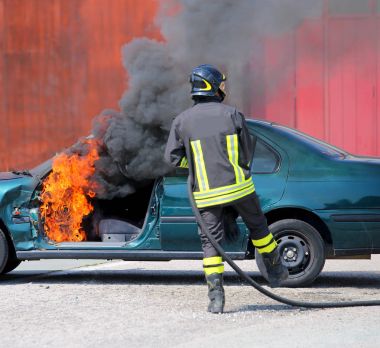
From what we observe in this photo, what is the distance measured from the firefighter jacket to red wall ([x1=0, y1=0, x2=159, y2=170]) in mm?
10171

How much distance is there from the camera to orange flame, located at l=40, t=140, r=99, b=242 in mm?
8703

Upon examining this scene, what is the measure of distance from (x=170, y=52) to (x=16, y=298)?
2876mm

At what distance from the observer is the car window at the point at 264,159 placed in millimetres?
8320

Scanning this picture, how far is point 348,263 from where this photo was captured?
35.8 ft

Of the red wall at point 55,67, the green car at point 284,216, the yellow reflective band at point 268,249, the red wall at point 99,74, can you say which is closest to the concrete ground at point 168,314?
the green car at point 284,216

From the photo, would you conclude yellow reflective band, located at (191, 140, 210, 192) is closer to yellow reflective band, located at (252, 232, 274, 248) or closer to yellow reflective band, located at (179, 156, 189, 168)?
yellow reflective band, located at (179, 156, 189, 168)

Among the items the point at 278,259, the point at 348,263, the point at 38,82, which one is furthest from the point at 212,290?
the point at 38,82

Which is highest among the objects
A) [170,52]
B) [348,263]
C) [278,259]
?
[170,52]

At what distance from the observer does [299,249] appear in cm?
813

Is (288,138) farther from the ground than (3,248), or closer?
farther from the ground

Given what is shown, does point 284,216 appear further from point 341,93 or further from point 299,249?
point 341,93

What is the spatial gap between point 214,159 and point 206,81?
0.56 metres

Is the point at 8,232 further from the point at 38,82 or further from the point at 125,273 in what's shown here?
the point at 38,82

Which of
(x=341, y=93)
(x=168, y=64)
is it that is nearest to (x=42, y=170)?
(x=168, y=64)
